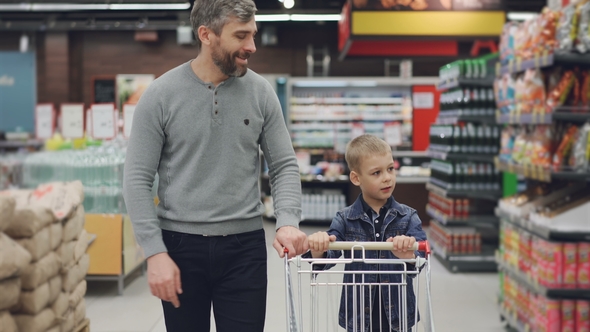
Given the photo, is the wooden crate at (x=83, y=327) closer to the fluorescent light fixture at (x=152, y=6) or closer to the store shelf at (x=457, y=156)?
the store shelf at (x=457, y=156)

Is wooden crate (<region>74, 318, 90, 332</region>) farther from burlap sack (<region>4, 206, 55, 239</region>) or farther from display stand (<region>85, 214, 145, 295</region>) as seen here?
display stand (<region>85, 214, 145, 295</region>)

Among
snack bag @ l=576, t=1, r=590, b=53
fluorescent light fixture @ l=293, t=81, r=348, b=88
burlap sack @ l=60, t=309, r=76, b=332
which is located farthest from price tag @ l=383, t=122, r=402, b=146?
burlap sack @ l=60, t=309, r=76, b=332

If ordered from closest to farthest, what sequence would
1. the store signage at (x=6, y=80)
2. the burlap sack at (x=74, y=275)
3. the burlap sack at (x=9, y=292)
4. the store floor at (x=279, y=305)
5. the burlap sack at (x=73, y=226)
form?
the burlap sack at (x=9, y=292)
the burlap sack at (x=74, y=275)
the burlap sack at (x=73, y=226)
the store floor at (x=279, y=305)
the store signage at (x=6, y=80)

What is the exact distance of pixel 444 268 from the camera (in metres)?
7.16

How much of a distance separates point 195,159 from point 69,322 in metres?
1.99

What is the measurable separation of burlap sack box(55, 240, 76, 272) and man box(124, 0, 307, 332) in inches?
66.7

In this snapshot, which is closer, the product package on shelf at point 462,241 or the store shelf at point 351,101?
the product package on shelf at point 462,241

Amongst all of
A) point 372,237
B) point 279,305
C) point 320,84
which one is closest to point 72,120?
point 279,305

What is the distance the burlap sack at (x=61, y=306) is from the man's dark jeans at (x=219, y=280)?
1534mm

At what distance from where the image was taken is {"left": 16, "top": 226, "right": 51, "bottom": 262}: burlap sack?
123 inches

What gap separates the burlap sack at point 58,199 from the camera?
371 centimetres

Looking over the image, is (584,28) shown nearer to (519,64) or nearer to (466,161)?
(519,64)

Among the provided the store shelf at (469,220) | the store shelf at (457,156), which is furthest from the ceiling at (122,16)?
the store shelf at (469,220)

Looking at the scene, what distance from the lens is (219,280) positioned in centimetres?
213
